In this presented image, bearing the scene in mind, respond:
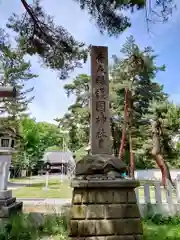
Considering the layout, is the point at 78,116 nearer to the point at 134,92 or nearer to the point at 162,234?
the point at 134,92

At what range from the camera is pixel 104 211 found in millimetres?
3934

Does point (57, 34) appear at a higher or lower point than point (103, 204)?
higher

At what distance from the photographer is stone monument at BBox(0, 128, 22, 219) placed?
5777mm

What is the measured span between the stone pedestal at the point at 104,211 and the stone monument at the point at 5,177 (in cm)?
238

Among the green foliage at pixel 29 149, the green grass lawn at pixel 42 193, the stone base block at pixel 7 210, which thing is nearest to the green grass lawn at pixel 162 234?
the stone base block at pixel 7 210

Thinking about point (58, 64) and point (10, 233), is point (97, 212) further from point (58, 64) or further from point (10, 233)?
point (58, 64)

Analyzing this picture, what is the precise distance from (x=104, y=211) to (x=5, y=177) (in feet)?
11.1

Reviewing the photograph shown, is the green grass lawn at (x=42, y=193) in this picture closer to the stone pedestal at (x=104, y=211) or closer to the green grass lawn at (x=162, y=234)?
the green grass lawn at (x=162, y=234)

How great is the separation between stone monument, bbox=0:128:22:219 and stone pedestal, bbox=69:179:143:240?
2.38m

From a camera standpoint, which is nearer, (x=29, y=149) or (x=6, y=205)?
(x=6, y=205)

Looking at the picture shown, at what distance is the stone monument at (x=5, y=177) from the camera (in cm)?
578

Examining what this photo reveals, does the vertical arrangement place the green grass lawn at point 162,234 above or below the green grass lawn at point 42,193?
above

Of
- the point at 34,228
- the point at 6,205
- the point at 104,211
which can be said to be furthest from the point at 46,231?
the point at 104,211

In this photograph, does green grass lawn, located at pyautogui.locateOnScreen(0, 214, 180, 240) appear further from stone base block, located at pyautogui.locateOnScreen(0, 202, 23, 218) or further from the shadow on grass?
stone base block, located at pyautogui.locateOnScreen(0, 202, 23, 218)
